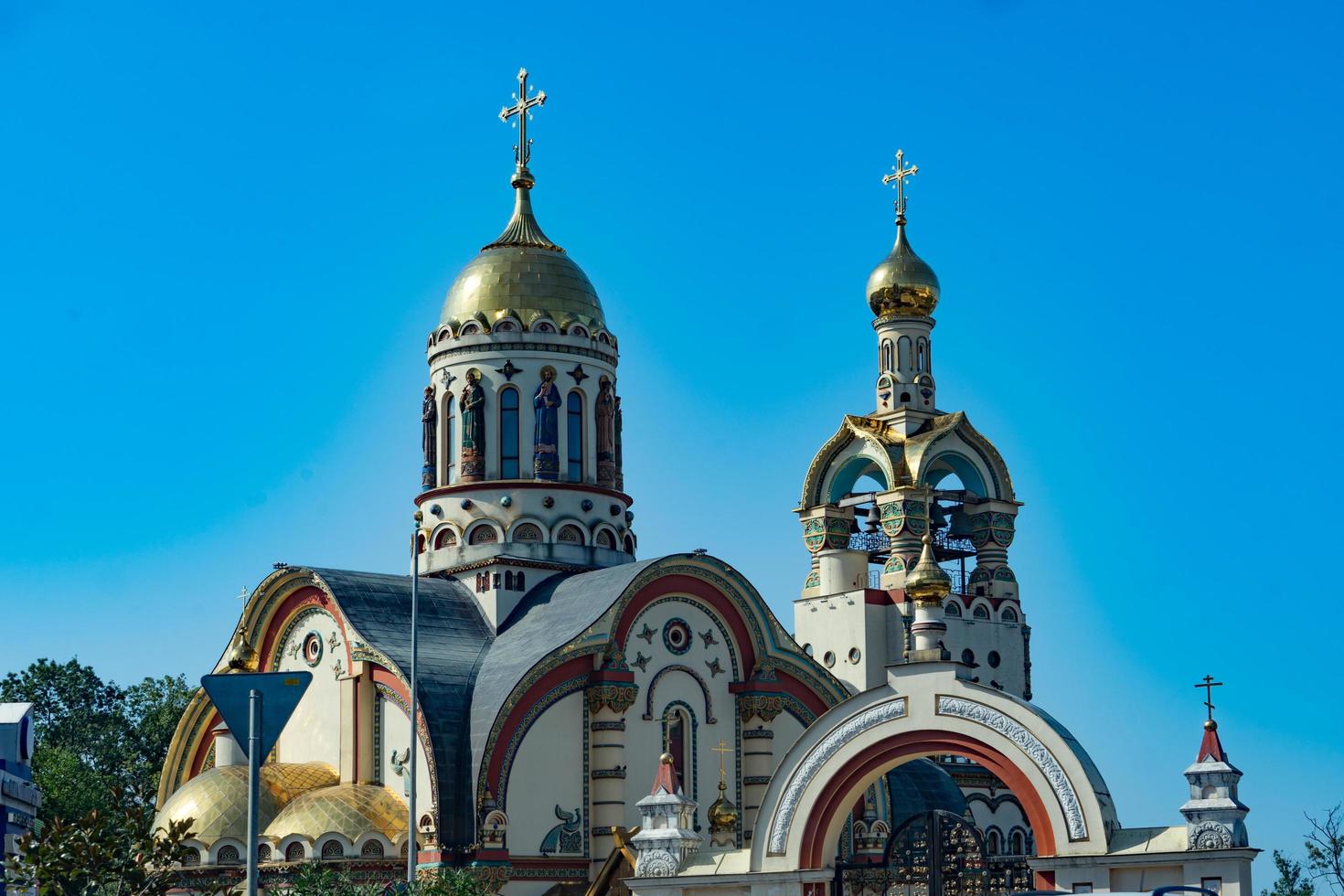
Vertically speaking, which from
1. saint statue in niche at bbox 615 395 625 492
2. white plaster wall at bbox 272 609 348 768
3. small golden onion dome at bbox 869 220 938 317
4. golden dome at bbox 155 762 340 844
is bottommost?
golden dome at bbox 155 762 340 844

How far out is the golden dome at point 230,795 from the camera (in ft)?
101

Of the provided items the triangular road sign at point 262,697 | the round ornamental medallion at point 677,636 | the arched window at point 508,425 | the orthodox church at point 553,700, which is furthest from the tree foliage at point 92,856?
the arched window at point 508,425

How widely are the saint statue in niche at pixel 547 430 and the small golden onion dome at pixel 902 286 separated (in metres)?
13.1

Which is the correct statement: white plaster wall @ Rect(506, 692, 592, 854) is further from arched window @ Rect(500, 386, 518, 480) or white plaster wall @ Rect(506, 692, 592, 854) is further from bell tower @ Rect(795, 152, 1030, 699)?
bell tower @ Rect(795, 152, 1030, 699)

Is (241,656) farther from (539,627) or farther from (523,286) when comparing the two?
(523,286)

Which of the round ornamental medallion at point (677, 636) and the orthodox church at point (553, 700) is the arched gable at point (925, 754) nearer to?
the orthodox church at point (553, 700)

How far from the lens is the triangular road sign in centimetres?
1958

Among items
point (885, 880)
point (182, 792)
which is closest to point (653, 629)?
point (182, 792)

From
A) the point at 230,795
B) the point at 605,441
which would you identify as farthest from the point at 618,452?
the point at 230,795

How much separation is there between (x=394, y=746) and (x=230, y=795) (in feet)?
8.62

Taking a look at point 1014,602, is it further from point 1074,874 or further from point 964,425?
point 1074,874

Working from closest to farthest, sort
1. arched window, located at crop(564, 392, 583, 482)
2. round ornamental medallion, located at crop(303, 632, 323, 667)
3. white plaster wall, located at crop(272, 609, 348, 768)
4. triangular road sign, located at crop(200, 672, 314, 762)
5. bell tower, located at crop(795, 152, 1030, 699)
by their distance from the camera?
triangular road sign, located at crop(200, 672, 314, 762) → white plaster wall, located at crop(272, 609, 348, 768) → round ornamental medallion, located at crop(303, 632, 323, 667) → arched window, located at crop(564, 392, 583, 482) → bell tower, located at crop(795, 152, 1030, 699)

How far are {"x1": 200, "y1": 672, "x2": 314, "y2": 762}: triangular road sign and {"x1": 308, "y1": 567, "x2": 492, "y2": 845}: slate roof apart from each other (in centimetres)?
1113

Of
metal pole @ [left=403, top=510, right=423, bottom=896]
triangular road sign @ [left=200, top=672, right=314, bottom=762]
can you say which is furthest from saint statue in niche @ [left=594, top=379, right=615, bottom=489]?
triangular road sign @ [left=200, top=672, right=314, bottom=762]
